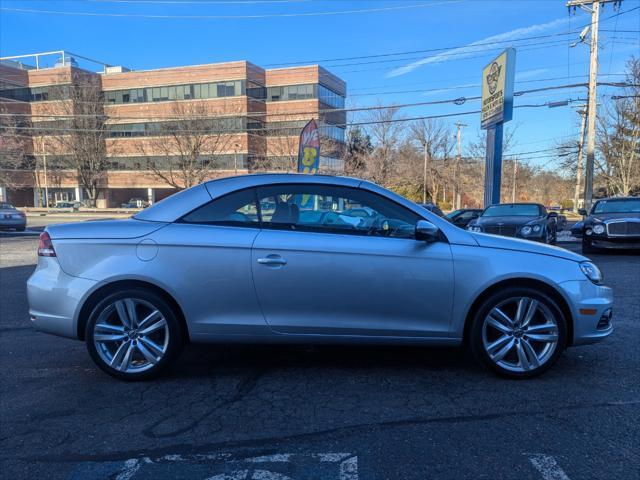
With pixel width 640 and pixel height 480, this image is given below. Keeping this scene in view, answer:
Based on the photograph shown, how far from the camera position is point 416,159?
50.8 m

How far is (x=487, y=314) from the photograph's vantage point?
3.64m

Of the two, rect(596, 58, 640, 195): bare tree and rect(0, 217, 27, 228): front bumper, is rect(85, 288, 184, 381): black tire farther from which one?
rect(596, 58, 640, 195): bare tree

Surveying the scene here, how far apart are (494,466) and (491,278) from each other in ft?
4.82

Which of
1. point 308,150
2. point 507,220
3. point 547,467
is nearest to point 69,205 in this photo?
point 308,150

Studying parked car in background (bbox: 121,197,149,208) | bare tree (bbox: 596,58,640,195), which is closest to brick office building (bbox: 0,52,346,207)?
parked car in background (bbox: 121,197,149,208)

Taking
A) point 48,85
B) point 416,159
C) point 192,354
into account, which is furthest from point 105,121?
point 192,354

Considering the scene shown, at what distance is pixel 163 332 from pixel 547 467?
2824mm

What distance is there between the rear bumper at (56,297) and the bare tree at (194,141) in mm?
40748

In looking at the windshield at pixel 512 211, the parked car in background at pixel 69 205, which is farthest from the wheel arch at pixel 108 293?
the parked car in background at pixel 69 205

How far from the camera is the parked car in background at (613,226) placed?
448 inches

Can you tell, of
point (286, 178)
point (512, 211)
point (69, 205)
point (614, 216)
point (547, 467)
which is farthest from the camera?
point (69, 205)

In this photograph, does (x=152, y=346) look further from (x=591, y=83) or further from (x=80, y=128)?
(x=80, y=128)

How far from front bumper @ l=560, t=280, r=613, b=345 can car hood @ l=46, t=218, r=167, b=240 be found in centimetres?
331

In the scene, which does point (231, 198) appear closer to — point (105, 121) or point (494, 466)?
point (494, 466)
